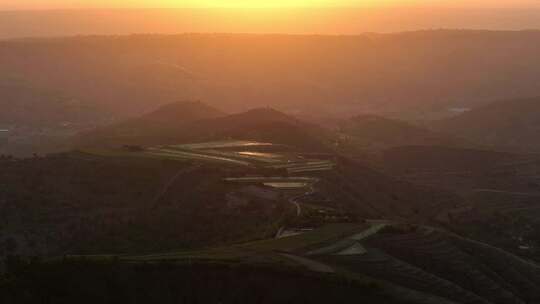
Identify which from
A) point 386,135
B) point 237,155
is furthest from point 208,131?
point 386,135

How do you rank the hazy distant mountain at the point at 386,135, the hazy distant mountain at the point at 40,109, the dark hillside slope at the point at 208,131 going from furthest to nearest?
the hazy distant mountain at the point at 40,109, the hazy distant mountain at the point at 386,135, the dark hillside slope at the point at 208,131

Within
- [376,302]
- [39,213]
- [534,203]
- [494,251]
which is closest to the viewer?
[376,302]

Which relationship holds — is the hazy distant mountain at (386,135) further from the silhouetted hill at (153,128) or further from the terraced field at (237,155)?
the terraced field at (237,155)

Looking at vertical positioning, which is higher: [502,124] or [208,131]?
[502,124]

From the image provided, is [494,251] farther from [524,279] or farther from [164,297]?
[164,297]

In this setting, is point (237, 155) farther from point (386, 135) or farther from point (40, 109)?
point (40, 109)

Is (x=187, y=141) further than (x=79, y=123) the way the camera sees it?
No

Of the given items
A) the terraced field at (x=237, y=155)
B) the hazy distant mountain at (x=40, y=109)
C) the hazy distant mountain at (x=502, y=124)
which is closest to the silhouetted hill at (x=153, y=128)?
the terraced field at (x=237, y=155)

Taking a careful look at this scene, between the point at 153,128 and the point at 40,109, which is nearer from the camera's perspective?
the point at 153,128

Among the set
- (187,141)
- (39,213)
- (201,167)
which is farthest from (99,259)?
(187,141)
